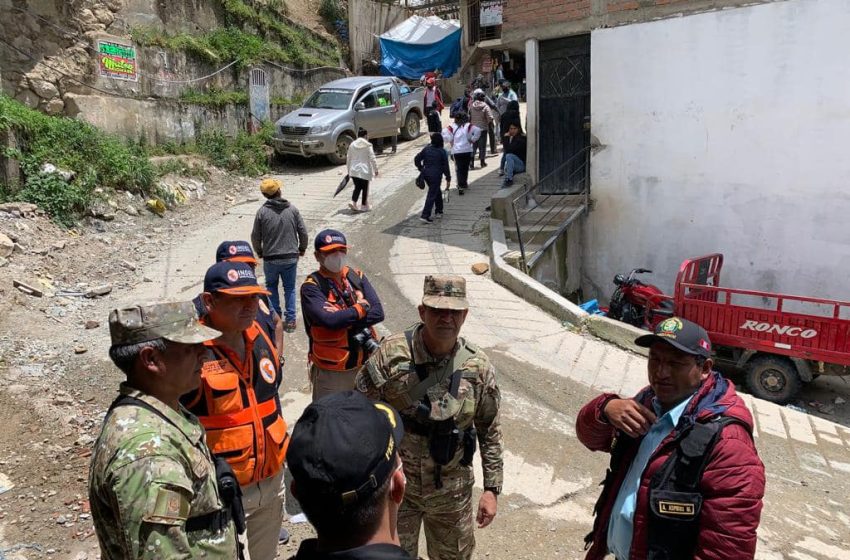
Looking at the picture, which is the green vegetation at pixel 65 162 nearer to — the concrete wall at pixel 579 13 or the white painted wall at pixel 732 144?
the concrete wall at pixel 579 13

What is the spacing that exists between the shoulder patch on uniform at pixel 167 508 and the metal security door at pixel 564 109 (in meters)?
9.99

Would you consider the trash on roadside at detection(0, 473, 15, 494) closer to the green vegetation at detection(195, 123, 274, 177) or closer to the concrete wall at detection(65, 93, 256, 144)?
the concrete wall at detection(65, 93, 256, 144)

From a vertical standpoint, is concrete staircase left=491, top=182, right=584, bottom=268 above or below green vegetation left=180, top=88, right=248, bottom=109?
below

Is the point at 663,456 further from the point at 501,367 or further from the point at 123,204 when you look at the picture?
the point at 123,204

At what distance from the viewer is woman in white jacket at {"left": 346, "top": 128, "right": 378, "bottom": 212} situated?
11.3 metres

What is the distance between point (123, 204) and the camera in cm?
1059

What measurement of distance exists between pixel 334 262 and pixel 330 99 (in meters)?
12.2

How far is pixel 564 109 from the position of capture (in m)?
11.2

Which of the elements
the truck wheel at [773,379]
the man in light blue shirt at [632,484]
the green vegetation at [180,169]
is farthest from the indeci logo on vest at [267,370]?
the green vegetation at [180,169]

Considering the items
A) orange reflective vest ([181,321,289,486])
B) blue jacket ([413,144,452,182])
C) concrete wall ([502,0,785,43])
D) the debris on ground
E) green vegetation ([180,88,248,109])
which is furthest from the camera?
green vegetation ([180,88,248,109])

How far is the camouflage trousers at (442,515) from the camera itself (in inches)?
108

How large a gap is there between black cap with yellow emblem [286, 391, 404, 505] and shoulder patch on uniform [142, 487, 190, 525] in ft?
1.69

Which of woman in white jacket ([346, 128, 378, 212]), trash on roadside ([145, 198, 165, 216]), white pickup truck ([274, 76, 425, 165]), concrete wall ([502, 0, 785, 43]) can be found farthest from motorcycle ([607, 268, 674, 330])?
white pickup truck ([274, 76, 425, 165])

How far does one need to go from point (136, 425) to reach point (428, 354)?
130 centimetres
